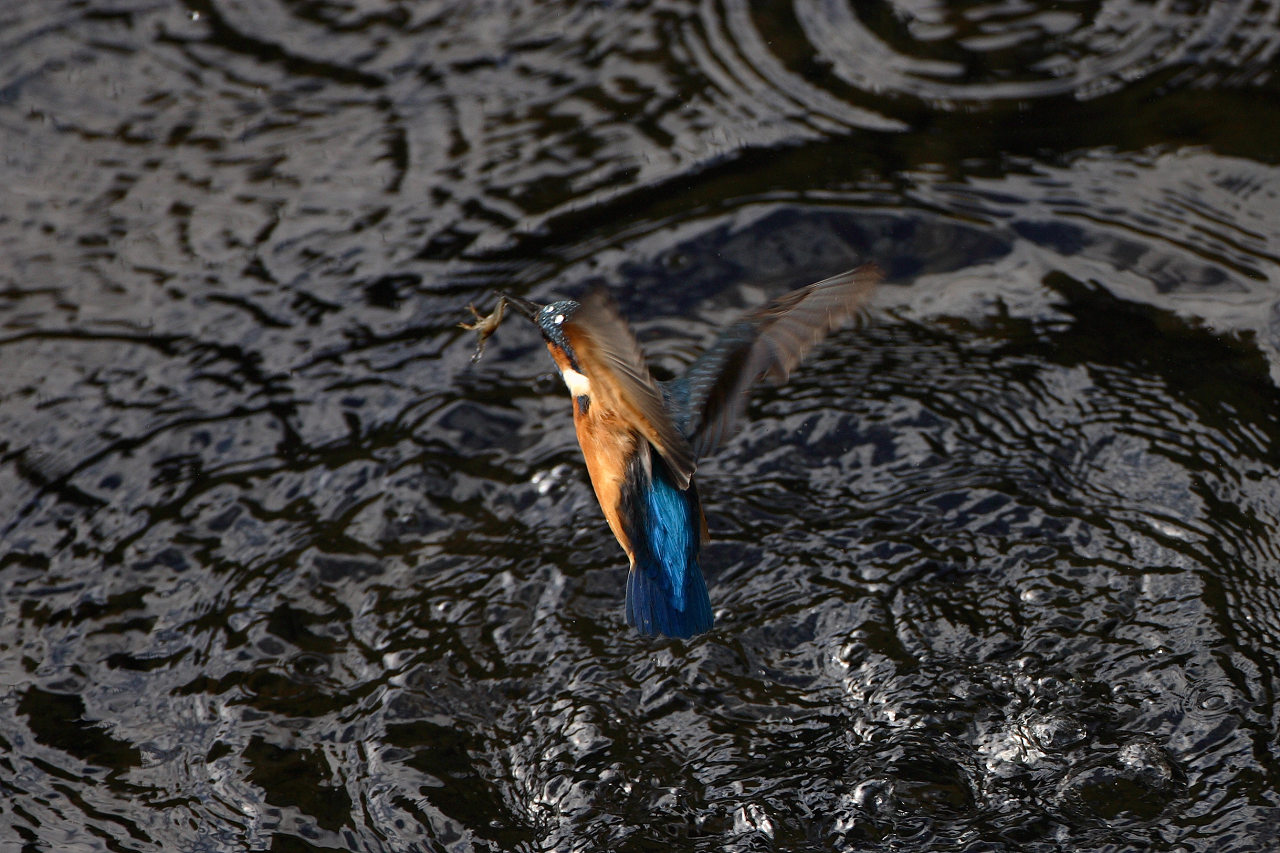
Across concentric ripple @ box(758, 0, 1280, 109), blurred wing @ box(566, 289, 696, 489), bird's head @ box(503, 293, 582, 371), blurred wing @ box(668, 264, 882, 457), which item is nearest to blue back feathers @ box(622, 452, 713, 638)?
blurred wing @ box(668, 264, 882, 457)

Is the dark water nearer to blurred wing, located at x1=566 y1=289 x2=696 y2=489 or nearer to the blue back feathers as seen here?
the blue back feathers

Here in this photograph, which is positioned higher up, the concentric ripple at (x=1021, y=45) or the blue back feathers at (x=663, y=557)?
the concentric ripple at (x=1021, y=45)

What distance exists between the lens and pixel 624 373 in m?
3.21

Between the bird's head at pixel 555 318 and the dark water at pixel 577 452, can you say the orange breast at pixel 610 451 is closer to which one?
the bird's head at pixel 555 318

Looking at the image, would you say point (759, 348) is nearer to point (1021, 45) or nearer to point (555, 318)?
point (555, 318)

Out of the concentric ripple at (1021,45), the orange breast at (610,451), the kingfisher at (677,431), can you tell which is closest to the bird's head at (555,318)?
the kingfisher at (677,431)

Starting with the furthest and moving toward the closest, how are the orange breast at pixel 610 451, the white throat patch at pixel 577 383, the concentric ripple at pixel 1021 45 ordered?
1. the concentric ripple at pixel 1021 45
2. the white throat patch at pixel 577 383
3. the orange breast at pixel 610 451

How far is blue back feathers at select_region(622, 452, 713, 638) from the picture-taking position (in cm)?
371

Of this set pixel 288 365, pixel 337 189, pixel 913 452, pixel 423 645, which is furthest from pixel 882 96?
pixel 423 645

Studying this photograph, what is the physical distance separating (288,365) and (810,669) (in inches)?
91.2

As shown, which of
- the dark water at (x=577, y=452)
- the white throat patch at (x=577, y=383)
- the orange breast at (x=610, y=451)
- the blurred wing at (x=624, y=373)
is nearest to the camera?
the blurred wing at (x=624, y=373)

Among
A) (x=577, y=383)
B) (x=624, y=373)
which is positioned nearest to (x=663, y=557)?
(x=577, y=383)

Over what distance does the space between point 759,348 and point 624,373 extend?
0.70m

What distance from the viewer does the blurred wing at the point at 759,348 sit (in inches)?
146
